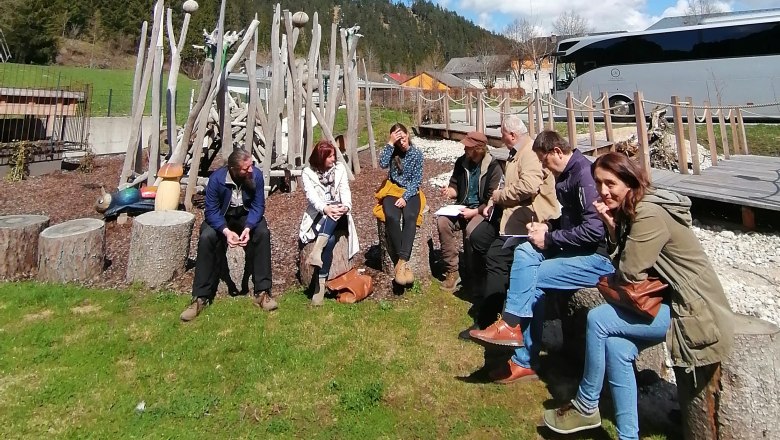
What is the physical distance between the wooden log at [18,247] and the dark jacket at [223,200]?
2.15m

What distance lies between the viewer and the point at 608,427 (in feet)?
9.41

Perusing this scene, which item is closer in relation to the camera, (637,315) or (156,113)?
(637,315)

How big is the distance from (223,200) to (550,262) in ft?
9.27

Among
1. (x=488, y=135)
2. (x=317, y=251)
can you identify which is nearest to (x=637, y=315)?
(x=317, y=251)

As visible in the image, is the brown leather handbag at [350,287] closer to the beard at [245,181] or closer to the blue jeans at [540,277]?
the beard at [245,181]

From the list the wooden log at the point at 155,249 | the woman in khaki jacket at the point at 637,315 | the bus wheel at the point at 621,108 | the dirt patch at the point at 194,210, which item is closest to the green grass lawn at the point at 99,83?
the dirt patch at the point at 194,210

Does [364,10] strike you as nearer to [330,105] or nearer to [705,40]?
[705,40]

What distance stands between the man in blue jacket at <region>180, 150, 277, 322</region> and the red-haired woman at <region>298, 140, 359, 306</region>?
41 centimetres

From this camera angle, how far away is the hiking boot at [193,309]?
14.0 ft

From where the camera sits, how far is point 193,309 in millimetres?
4336

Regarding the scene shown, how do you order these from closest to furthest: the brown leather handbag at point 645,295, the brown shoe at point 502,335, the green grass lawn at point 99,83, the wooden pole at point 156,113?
1. the brown leather handbag at point 645,295
2. the brown shoe at point 502,335
3. the wooden pole at point 156,113
4. the green grass lawn at point 99,83

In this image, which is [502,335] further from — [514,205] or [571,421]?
[514,205]

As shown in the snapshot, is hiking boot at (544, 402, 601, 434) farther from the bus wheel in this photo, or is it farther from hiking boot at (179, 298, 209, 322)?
the bus wheel

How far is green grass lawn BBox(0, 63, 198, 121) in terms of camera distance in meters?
19.4
